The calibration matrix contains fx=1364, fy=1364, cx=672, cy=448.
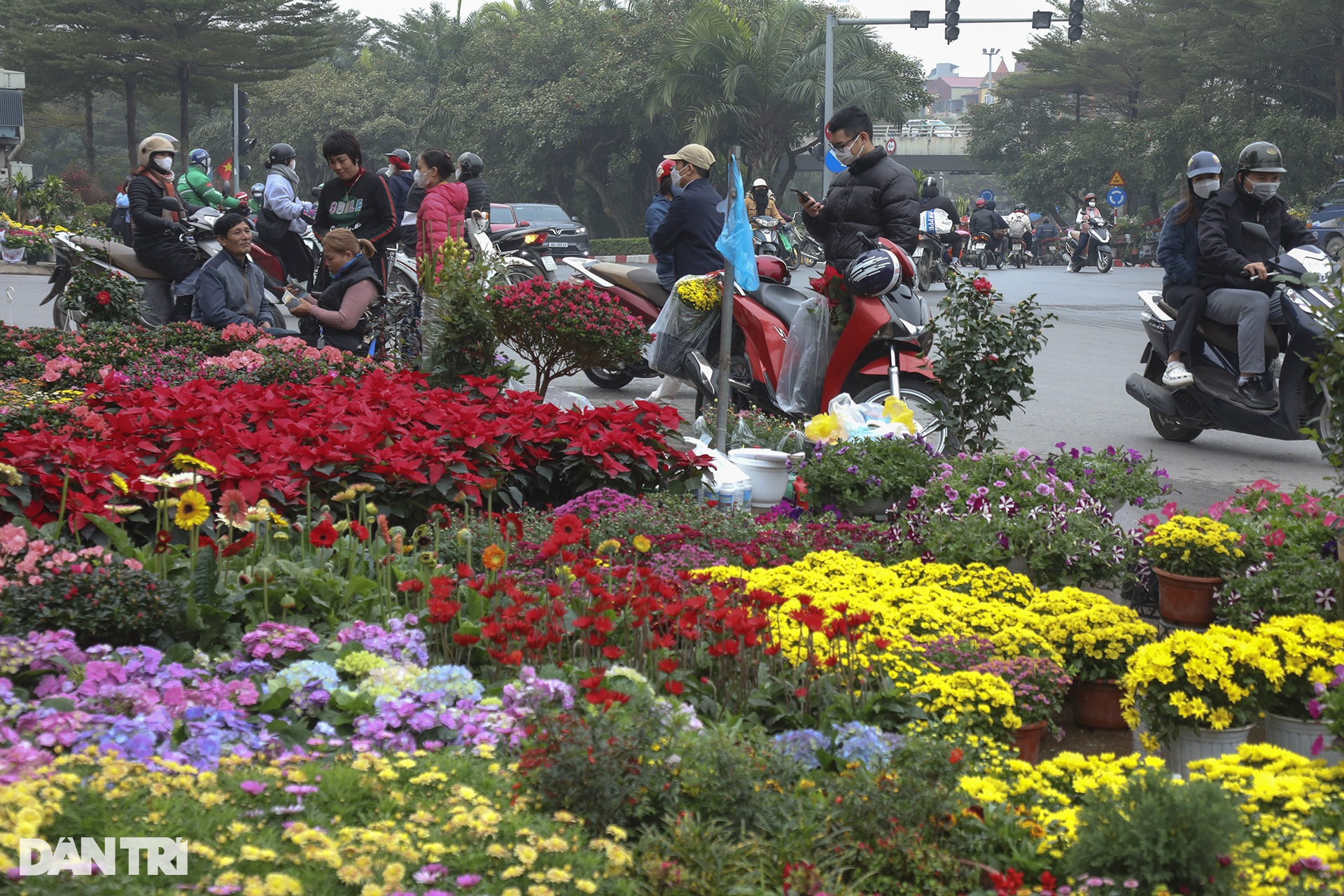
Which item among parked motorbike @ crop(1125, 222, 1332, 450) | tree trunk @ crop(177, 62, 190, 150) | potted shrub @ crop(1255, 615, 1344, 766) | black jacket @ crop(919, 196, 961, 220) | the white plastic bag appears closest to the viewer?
Result: potted shrub @ crop(1255, 615, 1344, 766)

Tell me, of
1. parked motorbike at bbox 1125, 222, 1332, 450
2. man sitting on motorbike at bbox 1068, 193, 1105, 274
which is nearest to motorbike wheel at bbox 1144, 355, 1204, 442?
parked motorbike at bbox 1125, 222, 1332, 450

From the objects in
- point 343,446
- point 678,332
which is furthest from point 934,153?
point 343,446

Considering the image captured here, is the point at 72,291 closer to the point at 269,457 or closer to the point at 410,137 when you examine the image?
the point at 269,457

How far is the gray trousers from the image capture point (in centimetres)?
835

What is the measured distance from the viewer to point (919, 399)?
7.96 m

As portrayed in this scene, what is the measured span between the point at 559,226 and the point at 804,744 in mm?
32776

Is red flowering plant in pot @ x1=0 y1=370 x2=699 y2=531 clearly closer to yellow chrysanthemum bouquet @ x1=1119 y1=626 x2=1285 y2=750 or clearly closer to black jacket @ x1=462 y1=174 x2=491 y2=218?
yellow chrysanthemum bouquet @ x1=1119 y1=626 x2=1285 y2=750

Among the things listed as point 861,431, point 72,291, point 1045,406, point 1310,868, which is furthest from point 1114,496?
point 72,291

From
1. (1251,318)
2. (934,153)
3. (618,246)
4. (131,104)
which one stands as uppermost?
(934,153)

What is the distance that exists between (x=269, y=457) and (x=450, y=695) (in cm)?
214

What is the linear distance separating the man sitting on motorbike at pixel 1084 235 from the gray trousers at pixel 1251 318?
25.1 metres

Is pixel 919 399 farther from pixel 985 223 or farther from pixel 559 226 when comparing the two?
pixel 559 226

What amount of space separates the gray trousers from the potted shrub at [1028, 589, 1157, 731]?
15.0 ft

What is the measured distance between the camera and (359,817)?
9.68ft
